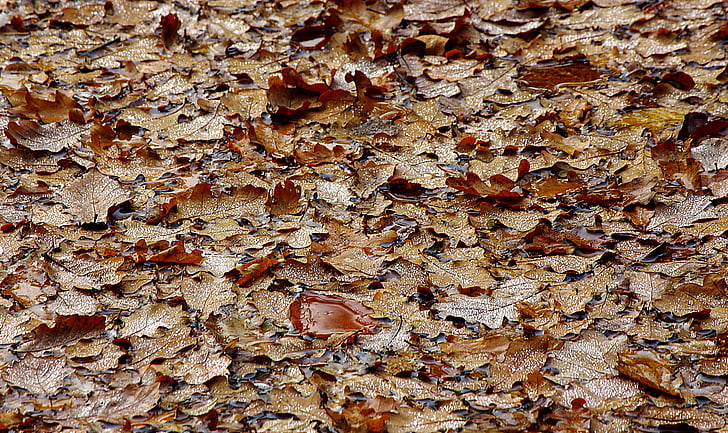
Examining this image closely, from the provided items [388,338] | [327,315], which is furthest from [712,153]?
[327,315]

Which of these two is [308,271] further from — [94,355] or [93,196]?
[93,196]

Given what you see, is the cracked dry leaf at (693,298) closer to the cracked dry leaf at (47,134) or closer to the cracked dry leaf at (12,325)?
the cracked dry leaf at (12,325)

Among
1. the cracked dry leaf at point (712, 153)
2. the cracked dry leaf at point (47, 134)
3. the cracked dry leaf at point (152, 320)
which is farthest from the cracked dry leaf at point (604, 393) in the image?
the cracked dry leaf at point (47, 134)

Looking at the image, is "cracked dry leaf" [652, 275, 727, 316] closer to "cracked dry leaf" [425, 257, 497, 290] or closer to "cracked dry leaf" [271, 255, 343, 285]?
"cracked dry leaf" [425, 257, 497, 290]

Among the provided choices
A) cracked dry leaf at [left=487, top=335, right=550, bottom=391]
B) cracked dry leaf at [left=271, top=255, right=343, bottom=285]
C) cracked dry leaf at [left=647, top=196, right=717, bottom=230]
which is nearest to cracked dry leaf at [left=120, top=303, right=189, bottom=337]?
cracked dry leaf at [left=271, top=255, right=343, bottom=285]

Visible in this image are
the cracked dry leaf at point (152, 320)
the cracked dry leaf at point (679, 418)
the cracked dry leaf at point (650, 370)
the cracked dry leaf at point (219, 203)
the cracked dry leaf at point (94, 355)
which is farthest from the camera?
the cracked dry leaf at point (219, 203)
